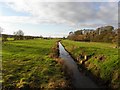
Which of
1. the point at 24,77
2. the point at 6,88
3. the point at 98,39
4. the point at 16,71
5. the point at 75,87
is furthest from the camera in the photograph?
the point at 98,39

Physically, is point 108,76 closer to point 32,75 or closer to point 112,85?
point 112,85

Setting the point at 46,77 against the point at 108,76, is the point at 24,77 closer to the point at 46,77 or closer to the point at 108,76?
the point at 46,77

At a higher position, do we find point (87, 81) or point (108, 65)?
point (108, 65)

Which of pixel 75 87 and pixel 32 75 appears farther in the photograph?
pixel 32 75

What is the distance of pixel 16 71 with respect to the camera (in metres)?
26.3

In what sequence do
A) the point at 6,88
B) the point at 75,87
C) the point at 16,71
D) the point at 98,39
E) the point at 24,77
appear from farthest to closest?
1. the point at 98,39
2. the point at 16,71
3. the point at 24,77
4. the point at 75,87
5. the point at 6,88

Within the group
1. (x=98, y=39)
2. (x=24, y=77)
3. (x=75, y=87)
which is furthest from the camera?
(x=98, y=39)

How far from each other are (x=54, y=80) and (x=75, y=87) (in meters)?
2.66

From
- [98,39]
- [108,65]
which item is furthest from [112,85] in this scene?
[98,39]

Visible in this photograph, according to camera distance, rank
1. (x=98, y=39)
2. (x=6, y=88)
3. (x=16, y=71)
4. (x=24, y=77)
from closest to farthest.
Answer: (x=6, y=88)
(x=24, y=77)
(x=16, y=71)
(x=98, y=39)

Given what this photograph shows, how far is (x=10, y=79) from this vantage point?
22.7m

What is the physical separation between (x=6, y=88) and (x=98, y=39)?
106 metres

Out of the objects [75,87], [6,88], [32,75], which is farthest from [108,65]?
[6,88]

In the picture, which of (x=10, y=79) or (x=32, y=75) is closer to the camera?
(x=10, y=79)
